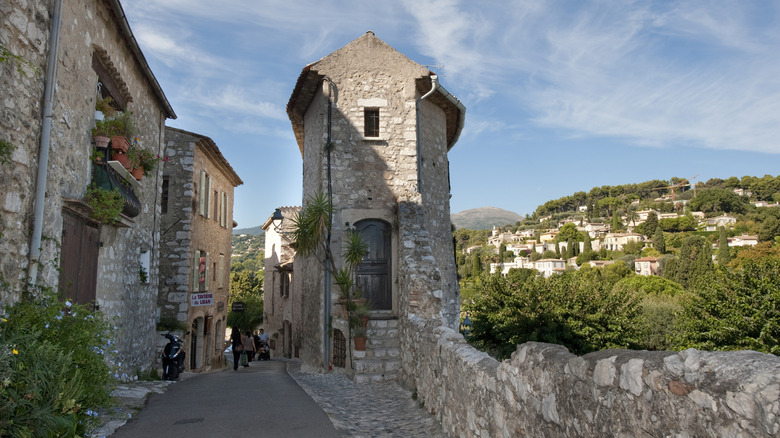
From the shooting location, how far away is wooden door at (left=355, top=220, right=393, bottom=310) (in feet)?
43.4

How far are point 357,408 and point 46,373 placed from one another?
469cm

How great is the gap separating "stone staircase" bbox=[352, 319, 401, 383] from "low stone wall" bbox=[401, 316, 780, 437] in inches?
192

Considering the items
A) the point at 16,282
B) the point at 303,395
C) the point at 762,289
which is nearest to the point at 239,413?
the point at 303,395

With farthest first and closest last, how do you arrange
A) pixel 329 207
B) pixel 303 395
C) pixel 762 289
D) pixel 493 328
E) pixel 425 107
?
pixel 493 328
pixel 762 289
pixel 425 107
pixel 329 207
pixel 303 395

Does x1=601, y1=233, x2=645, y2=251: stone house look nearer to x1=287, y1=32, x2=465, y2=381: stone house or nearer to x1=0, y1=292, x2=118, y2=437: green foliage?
x1=287, y1=32, x2=465, y2=381: stone house

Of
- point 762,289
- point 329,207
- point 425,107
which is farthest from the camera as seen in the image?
point 762,289

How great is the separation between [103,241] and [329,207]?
15.7 ft

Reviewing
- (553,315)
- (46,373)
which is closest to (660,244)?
(553,315)

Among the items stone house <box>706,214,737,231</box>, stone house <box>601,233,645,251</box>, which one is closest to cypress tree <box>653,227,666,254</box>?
stone house <box>601,233,645,251</box>

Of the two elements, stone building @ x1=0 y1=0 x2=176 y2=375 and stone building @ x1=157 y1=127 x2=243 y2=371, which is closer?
stone building @ x1=0 y1=0 x2=176 y2=375

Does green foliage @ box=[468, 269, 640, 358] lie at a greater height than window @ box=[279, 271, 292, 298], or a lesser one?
lesser

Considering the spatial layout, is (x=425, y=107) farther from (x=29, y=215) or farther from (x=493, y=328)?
(x=29, y=215)

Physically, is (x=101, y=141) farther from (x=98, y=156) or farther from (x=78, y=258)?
(x=78, y=258)

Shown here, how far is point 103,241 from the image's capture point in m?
8.70
